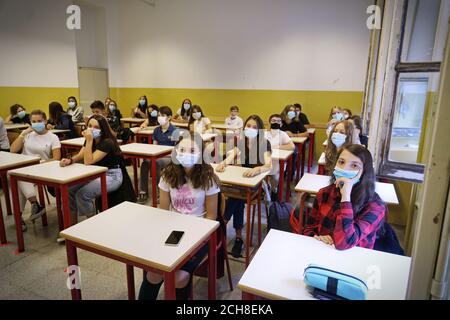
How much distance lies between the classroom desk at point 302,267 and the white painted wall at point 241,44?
5.60 metres

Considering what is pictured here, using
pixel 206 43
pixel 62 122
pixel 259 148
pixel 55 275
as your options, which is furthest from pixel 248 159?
pixel 206 43

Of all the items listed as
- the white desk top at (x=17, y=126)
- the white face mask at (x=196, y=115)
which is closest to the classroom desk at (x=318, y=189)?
the white face mask at (x=196, y=115)

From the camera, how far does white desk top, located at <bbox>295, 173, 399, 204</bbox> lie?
2331mm

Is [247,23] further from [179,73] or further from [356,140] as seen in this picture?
[356,140]

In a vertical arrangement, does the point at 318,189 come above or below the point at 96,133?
below

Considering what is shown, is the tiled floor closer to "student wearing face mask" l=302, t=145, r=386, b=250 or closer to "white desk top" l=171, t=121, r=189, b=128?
"student wearing face mask" l=302, t=145, r=386, b=250

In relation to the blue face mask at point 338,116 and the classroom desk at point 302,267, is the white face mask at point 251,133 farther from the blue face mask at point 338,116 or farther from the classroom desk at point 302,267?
the blue face mask at point 338,116

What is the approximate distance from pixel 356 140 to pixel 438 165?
2.52 metres

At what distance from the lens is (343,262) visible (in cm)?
128

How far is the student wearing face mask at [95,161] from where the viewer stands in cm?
275

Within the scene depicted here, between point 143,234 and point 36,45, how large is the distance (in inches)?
266

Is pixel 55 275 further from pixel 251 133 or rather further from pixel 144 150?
pixel 251 133

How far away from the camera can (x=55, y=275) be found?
2.29 meters

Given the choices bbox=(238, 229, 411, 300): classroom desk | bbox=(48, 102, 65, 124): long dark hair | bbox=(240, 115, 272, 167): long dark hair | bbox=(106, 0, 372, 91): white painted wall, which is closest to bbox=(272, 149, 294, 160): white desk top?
bbox=(240, 115, 272, 167): long dark hair
